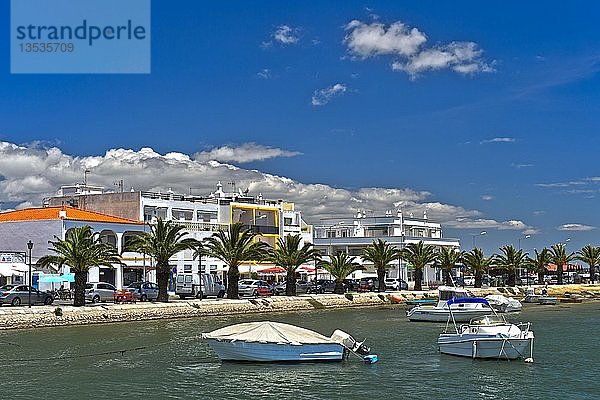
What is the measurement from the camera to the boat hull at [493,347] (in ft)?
135

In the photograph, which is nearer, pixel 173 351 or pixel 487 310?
pixel 173 351

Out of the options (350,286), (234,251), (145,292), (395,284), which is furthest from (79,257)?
(395,284)

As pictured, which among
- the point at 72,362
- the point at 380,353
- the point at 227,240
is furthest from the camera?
the point at 227,240

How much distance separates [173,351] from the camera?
149 feet

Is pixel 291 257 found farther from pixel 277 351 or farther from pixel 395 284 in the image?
pixel 277 351

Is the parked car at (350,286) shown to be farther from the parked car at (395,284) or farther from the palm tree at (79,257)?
the palm tree at (79,257)

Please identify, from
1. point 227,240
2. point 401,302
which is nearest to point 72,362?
point 227,240

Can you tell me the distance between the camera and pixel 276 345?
3984 cm

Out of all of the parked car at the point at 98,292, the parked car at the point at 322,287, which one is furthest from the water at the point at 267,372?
the parked car at the point at 322,287

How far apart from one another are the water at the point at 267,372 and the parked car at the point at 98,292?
12498 mm

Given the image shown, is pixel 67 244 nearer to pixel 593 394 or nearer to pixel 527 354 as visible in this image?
pixel 527 354

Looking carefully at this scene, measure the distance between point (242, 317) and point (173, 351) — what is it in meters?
22.3

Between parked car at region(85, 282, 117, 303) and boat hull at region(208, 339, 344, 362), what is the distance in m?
29.3

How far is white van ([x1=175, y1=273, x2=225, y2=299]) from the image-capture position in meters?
76.3
